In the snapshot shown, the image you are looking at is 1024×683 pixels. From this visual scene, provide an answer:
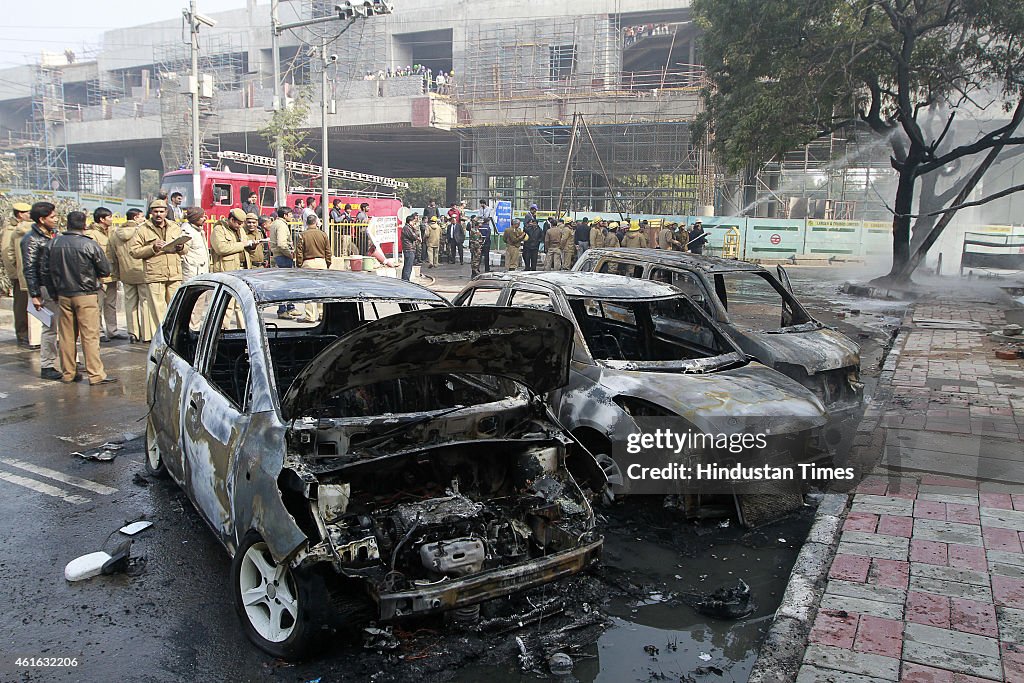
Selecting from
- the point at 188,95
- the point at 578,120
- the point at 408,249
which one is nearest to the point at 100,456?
the point at 408,249

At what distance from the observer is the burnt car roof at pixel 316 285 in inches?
166

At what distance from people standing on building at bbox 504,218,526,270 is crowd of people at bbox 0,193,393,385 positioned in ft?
24.7

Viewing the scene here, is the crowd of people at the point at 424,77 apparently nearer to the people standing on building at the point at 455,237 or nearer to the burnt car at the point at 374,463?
the people standing on building at the point at 455,237

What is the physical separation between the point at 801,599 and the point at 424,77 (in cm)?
4134

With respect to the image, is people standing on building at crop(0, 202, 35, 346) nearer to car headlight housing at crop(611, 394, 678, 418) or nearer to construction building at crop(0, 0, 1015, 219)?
car headlight housing at crop(611, 394, 678, 418)

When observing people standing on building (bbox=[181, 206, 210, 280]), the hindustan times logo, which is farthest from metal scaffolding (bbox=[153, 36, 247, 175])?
the hindustan times logo

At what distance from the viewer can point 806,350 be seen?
7.25m

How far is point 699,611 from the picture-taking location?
3947 millimetres

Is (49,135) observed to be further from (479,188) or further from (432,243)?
(432,243)

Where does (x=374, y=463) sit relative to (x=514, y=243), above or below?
below

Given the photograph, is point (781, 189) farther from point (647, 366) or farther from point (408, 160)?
point (647, 366)

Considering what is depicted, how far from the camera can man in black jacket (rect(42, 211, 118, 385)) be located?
793 cm

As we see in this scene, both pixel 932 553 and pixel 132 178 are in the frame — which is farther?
pixel 132 178

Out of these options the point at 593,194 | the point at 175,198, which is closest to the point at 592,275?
the point at 175,198
